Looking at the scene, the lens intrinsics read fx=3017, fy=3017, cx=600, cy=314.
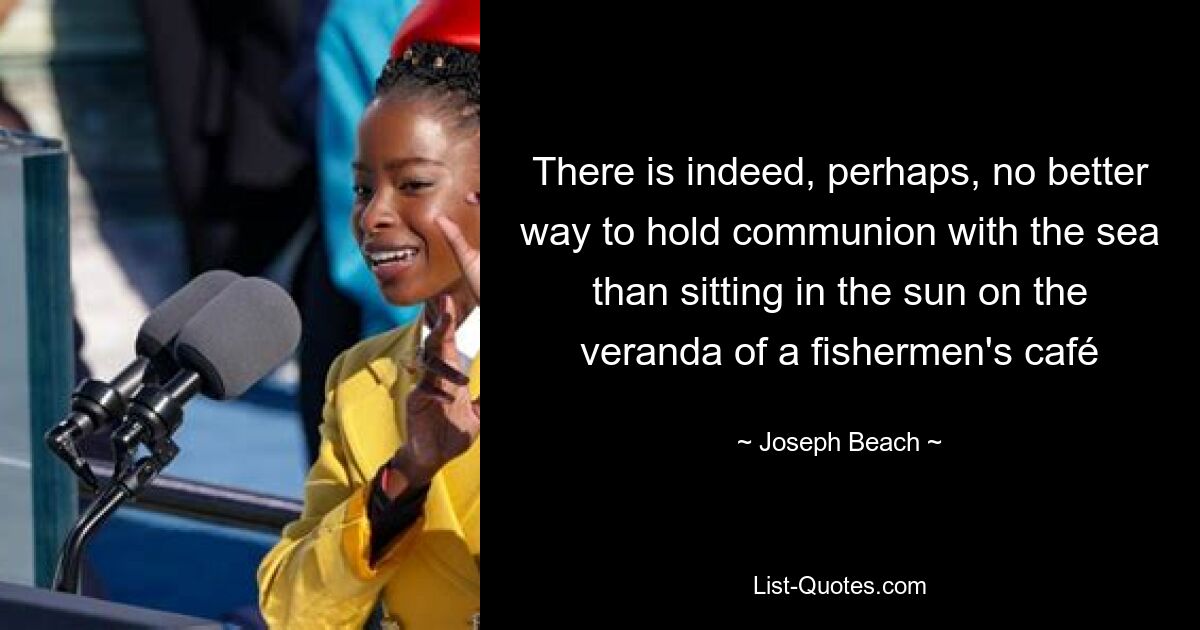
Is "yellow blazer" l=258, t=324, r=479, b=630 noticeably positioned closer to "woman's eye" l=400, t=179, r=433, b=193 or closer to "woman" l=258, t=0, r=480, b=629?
"woman" l=258, t=0, r=480, b=629

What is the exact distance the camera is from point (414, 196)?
2.87m

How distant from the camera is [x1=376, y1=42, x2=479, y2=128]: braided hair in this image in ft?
9.50

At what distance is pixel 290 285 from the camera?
16.7ft

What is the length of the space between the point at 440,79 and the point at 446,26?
51mm

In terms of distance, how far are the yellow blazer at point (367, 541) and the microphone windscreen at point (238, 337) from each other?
14 cm

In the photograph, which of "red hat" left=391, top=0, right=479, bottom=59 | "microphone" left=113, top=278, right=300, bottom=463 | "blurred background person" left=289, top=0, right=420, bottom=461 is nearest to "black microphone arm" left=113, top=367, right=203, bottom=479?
"microphone" left=113, top=278, right=300, bottom=463

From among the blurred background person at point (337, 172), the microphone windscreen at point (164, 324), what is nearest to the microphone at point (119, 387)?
the microphone windscreen at point (164, 324)

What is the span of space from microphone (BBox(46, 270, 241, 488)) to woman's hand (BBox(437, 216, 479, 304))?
0.74 feet

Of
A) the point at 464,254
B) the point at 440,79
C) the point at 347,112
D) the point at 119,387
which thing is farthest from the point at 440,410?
the point at 347,112

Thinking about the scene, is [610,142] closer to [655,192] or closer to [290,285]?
[655,192]

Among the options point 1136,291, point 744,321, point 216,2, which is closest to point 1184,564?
point 1136,291

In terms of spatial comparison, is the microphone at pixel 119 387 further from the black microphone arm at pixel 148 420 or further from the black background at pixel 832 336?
the black background at pixel 832 336

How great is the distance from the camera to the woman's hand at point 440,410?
104 inches

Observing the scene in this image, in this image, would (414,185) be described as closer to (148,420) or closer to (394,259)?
(394,259)
